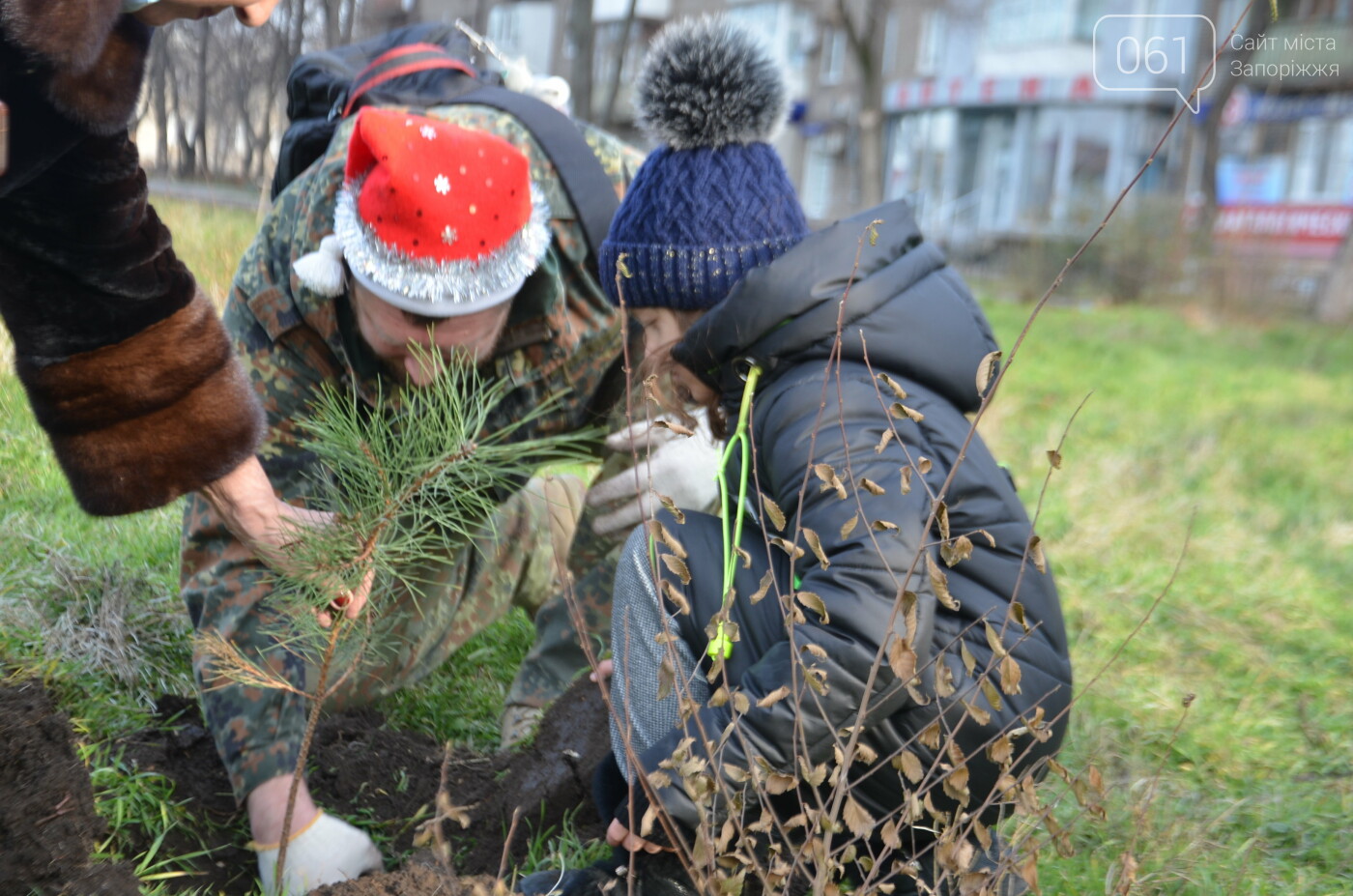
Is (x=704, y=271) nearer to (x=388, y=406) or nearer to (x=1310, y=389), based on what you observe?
(x=388, y=406)

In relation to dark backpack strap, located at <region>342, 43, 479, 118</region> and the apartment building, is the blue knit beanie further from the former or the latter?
the apartment building

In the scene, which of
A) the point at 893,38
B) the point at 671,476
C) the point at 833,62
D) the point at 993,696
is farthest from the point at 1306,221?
the point at 993,696

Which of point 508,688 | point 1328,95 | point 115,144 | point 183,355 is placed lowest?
point 508,688

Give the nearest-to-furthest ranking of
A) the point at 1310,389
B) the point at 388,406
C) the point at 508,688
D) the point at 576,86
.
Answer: the point at 388,406, the point at 508,688, the point at 576,86, the point at 1310,389

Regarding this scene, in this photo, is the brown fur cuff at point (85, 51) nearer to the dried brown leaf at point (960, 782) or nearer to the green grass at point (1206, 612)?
the dried brown leaf at point (960, 782)

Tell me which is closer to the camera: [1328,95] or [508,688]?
[508,688]

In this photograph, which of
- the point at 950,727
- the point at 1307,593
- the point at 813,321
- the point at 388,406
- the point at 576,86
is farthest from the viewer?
the point at 576,86

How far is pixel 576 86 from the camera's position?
22.3 feet

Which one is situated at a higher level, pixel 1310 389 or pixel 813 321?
pixel 813 321

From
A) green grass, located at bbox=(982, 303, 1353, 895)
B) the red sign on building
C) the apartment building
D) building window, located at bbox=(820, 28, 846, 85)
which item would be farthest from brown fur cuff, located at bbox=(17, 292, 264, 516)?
building window, located at bbox=(820, 28, 846, 85)

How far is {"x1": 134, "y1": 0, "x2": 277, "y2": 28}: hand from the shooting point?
141 cm

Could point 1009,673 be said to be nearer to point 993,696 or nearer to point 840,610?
point 993,696

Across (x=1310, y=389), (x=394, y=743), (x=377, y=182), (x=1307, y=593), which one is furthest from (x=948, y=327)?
(x=1310, y=389)

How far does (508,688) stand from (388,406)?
2.90 ft
